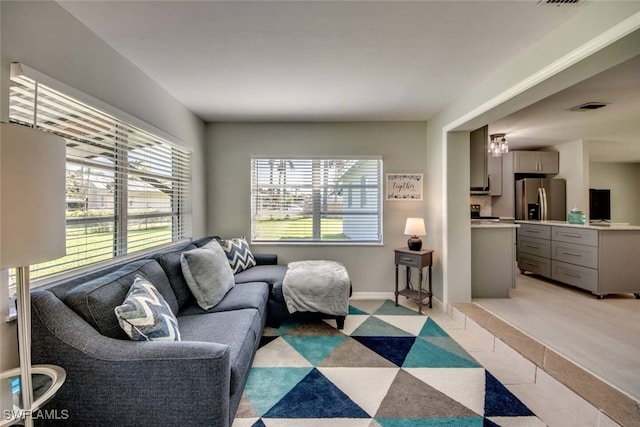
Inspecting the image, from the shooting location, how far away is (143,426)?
1.23m

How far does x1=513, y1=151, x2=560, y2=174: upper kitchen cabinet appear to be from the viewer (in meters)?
5.05

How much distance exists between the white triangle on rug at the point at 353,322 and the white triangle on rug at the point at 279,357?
0.61 meters

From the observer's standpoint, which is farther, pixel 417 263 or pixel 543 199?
pixel 543 199

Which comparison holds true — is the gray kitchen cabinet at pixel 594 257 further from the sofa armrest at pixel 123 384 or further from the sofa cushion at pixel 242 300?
the sofa armrest at pixel 123 384

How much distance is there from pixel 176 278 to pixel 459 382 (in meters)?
2.28

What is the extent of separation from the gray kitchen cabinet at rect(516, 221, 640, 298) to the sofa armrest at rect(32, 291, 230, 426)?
444 centimetres

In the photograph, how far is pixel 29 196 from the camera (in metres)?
0.91

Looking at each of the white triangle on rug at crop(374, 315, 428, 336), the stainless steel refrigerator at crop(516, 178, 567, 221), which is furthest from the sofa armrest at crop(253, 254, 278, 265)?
the stainless steel refrigerator at crop(516, 178, 567, 221)

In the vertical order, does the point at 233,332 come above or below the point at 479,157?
below

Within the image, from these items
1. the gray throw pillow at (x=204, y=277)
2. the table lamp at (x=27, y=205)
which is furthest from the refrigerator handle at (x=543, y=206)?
the table lamp at (x=27, y=205)

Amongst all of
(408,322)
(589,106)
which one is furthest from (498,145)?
(408,322)

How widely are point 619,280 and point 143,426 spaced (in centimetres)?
492

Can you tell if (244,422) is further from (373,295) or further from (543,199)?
(543,199)

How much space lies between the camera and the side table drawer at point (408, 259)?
3.14 m
